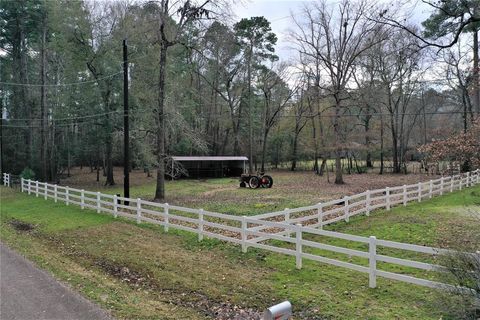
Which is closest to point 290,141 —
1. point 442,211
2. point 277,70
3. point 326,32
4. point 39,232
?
point 277,70

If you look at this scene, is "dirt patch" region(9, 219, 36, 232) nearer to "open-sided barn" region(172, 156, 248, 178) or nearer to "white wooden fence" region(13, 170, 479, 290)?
"white wooden fence" region(13, 170, 479, 290)

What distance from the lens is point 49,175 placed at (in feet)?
110

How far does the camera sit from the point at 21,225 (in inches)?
535

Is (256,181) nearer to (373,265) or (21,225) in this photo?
(21,225)

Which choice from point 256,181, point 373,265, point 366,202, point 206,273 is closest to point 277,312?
point 373,265

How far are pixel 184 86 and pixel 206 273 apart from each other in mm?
30862

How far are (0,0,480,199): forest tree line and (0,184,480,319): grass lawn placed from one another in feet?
17.1

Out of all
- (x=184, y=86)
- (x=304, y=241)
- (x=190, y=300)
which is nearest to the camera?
(x=190, y=300)

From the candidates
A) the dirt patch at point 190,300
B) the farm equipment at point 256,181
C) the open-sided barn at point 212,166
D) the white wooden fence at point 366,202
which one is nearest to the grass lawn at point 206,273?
the dirt patch at point 190,300

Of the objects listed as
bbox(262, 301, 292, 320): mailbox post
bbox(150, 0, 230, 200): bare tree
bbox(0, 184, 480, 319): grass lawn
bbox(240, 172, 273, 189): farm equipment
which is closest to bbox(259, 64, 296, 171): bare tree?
bbox(240, 172, 273, 189): farm equipment

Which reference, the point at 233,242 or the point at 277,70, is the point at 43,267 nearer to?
the point at 233,242

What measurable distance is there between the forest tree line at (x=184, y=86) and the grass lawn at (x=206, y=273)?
5219mm

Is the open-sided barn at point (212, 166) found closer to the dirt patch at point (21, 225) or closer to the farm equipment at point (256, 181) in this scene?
the farm equipment at point (256, 181)

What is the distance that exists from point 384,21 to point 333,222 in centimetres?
656
